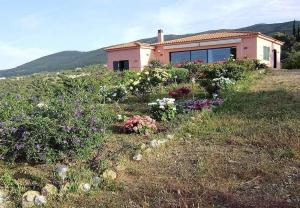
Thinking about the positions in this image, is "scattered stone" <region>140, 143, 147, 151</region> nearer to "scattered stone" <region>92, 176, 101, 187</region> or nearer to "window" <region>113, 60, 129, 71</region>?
"scattered stone" <region>92, 176, 101, 187</region>

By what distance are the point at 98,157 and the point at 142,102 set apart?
6115 mm

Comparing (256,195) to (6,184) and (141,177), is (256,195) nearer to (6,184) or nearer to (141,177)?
(141,177)

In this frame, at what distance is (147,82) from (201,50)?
1664cm

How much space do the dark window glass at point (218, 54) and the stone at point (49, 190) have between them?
969 inches

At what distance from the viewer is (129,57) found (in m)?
32.7

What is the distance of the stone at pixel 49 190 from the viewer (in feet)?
18.2

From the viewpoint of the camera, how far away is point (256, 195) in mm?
5242

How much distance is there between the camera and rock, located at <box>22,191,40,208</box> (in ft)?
17.7

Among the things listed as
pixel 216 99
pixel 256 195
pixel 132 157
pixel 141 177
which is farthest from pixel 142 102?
pixel 256 195

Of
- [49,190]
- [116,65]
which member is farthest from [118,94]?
[116,65]

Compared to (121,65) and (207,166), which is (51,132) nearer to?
(207,166)

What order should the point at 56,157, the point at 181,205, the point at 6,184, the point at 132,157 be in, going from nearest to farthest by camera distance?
the point at 181,205 < the point at 6,184 < the point at 56,157 < the point at 132,157

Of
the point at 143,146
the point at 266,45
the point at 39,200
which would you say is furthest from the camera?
the point at 266,45

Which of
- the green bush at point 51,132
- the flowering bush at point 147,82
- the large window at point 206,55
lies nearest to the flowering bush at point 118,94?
the flowering bush at point 147,82
